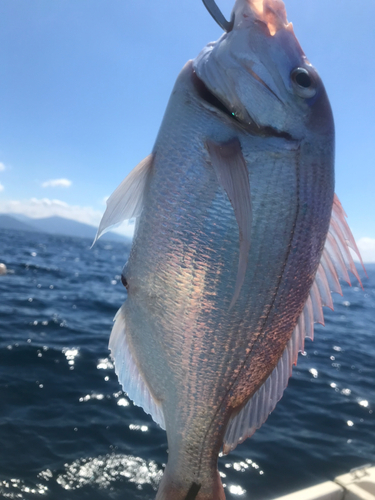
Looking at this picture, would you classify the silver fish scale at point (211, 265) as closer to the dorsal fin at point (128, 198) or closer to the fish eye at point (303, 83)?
the dorsal fin at point (128, 198)

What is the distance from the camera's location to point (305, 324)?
1664 mm

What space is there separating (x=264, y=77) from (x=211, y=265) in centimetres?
81

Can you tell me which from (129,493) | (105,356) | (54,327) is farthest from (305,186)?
(54,327)

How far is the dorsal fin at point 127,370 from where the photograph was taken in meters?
1.73

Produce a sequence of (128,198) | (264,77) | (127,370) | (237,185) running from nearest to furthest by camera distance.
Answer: (237,185) → (264,77) → (128,198) → (127,370)

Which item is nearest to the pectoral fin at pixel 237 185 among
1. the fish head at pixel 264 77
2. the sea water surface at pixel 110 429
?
the fish head at pixel 264 77

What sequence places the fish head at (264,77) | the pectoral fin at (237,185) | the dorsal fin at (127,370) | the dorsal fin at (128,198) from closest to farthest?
the pectoral fin at (237,185), the fish head at (264,77), the dorsal fin at (128,198), the dorsal fin at (127,370)

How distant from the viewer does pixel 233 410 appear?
1.63m

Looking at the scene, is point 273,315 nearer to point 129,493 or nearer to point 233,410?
point 233,410

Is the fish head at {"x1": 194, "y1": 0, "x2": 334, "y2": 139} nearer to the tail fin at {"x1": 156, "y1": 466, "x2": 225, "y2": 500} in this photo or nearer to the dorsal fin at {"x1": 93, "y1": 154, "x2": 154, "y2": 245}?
the dorsal fin at {"x1": 93, "y1": 154, "x2": 154, "y2": 245}

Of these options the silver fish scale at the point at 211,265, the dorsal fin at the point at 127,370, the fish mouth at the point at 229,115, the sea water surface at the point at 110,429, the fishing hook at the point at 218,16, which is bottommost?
the sea water surface at the point at 110,429

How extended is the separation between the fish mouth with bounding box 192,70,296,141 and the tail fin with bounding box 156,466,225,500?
1574 millimetres

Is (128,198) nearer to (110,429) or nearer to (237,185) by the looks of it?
(237,185)

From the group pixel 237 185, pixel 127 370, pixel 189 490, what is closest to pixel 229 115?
pixel 237 185
